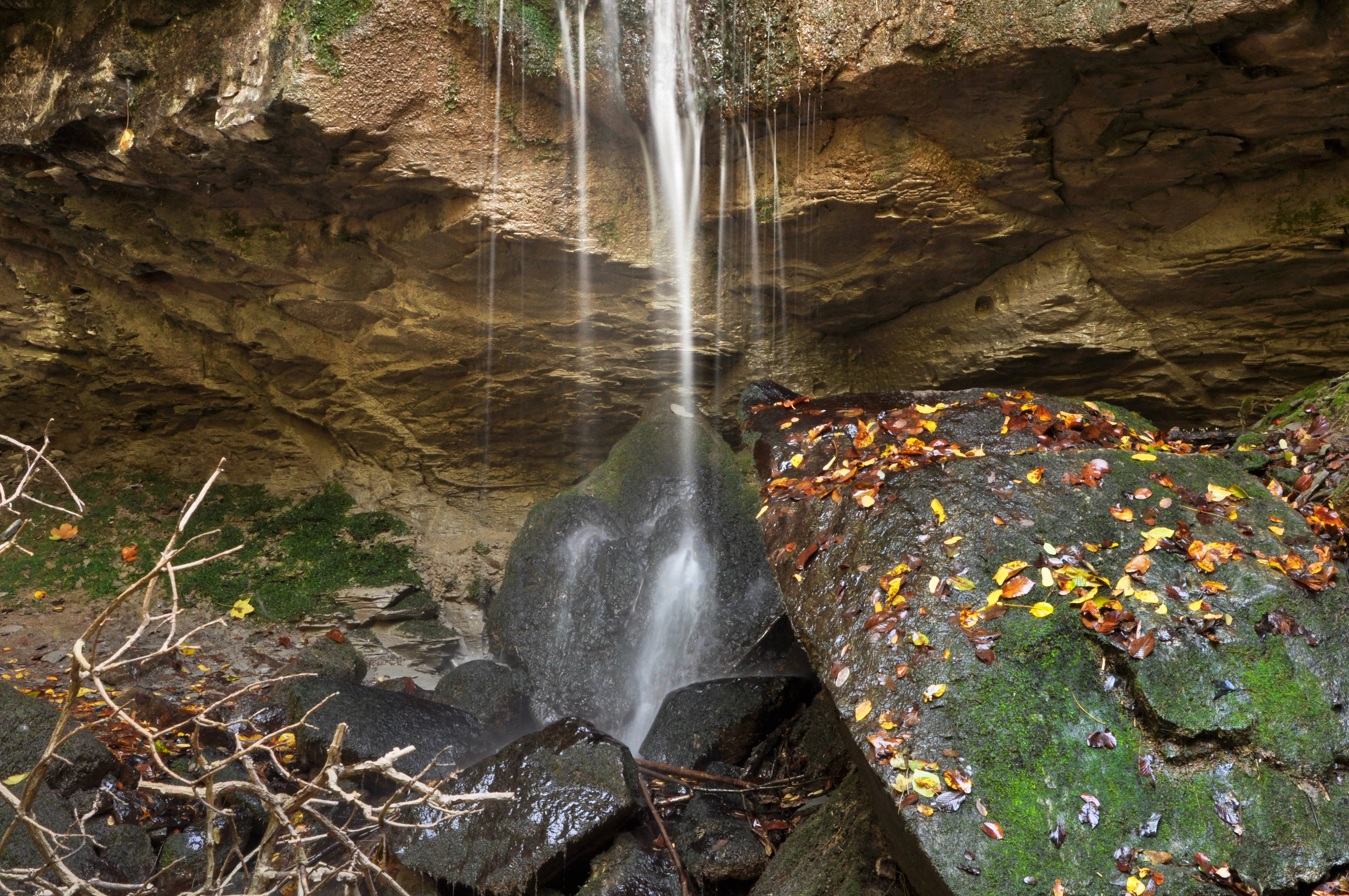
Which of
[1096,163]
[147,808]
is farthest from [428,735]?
[1096,163]

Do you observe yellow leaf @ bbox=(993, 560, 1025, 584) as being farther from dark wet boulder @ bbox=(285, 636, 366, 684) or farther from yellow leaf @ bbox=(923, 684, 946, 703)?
dark wet boulder @ bbox=(285, 636, 366, 684)

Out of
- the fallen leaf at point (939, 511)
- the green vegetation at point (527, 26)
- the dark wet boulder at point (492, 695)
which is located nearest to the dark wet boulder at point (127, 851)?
the dark wet boulder at point (492, 695)

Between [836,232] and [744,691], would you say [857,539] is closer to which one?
[744,691]

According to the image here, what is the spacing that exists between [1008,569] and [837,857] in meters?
1.36

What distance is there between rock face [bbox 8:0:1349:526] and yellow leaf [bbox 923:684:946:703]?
3351 millimetres

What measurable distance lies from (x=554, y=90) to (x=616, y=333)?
6.18 feet

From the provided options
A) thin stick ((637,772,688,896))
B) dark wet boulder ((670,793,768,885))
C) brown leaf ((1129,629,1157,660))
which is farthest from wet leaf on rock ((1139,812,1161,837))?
thin stick ((637,772,688,896))

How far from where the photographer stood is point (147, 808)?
4.86 m

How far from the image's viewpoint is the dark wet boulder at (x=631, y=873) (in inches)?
159

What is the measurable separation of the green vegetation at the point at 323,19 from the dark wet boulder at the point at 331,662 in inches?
156

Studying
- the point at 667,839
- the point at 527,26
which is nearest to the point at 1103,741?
the point at 667,839

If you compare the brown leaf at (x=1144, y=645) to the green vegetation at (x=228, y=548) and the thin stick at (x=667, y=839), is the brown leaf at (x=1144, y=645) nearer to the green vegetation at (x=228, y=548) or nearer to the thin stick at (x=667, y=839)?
the thin stick at (x=667, y=839)

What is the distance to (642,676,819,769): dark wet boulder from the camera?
496 cm

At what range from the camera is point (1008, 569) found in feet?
11.5
